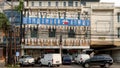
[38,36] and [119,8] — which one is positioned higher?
[119,8]

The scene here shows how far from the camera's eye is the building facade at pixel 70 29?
215ft

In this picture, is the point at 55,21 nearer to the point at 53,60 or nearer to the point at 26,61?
the point at 26,61

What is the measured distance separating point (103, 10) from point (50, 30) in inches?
437

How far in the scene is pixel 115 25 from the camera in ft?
223

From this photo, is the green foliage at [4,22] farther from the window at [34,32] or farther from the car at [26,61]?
the window at [34,32]

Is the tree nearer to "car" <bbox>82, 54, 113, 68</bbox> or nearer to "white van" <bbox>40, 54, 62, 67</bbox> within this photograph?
"white van" <bbox>40, 54, 62, 67</bbox>

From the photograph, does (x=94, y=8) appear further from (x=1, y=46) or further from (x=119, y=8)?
(x=1, y=46)

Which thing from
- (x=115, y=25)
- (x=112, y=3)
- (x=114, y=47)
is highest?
(x=112, y=3)

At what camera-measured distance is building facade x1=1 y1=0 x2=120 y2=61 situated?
6544cm

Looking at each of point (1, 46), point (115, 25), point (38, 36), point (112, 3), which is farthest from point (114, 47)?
point (1, 46)

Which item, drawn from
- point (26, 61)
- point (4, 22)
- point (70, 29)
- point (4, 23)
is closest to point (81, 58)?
point (26, 61)

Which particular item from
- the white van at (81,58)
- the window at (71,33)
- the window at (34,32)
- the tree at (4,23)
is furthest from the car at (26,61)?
the window at (71,33)

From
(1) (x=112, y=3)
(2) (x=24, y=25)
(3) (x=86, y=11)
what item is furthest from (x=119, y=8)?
(2) (x=24, y=25)

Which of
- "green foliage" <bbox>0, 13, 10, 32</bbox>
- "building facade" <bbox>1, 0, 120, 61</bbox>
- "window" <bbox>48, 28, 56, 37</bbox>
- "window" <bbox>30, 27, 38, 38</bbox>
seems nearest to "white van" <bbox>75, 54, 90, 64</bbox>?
"building facade" <bbox>1, 0, 120, 61</bbox>
